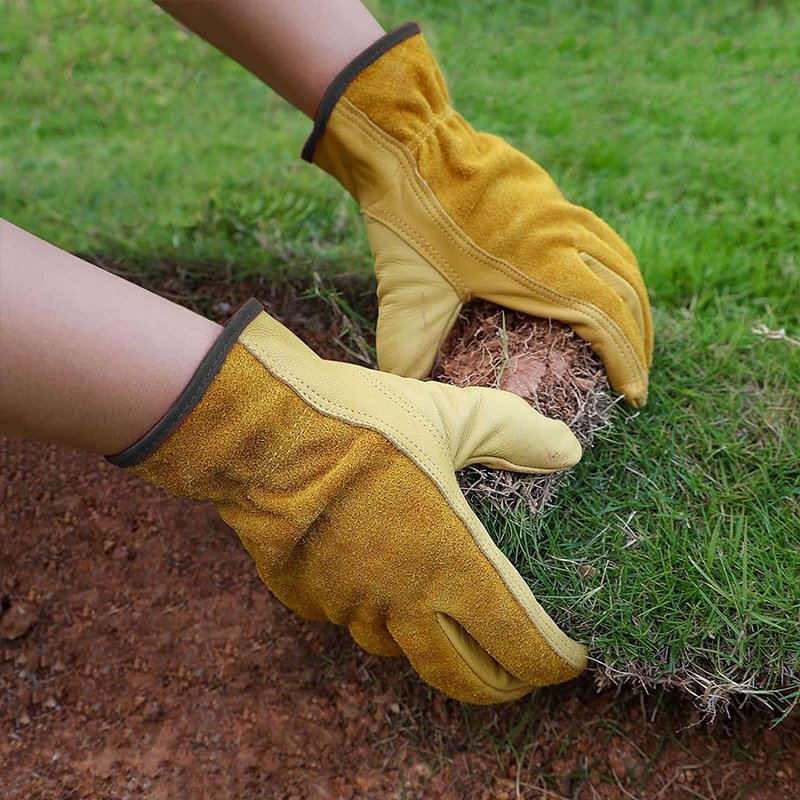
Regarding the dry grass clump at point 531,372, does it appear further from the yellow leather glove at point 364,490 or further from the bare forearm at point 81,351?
the bare forearm at point 81,351

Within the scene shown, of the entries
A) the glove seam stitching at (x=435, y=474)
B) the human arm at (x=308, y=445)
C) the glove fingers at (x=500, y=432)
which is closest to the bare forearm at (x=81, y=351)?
the human arm at (x=308, y=445)

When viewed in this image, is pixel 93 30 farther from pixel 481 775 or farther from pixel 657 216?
pixel 481 775

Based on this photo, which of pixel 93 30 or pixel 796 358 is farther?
pixel 93 30

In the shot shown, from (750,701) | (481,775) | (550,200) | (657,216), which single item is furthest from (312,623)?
(657,216)

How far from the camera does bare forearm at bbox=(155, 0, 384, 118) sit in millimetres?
1471

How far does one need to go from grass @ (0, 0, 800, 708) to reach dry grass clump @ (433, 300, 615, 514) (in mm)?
66

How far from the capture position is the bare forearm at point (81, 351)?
0.99 m

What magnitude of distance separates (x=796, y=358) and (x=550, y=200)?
83cm

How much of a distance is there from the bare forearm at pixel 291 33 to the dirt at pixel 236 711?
3.44ft

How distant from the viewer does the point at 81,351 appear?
1017 mm

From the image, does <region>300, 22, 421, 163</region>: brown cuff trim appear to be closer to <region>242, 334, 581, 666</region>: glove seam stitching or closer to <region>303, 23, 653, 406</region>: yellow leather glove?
<region>303, 23, 653, 406</region>: yellow leather glove

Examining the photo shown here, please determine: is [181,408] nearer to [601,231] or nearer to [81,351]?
[81,351]

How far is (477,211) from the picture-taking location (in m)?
1.62

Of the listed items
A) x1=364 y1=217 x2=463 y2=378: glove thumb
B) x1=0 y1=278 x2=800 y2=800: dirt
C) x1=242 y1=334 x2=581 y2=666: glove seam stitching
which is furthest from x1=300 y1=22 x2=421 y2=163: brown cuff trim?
x1=0 y1=278 x2=800 y2=800: dirt
